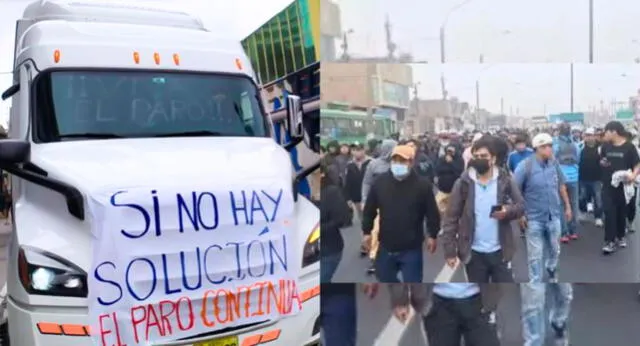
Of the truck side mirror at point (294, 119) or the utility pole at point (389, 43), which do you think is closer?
the utility pole at point (389, 43)

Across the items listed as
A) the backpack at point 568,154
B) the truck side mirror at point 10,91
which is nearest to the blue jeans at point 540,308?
the backpack at point 568,154

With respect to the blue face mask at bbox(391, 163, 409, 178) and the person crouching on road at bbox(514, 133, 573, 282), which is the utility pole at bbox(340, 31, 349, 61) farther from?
the person crouching on road at bbox(514, 133, 573, 282)

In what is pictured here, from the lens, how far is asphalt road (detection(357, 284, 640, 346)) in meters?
3.52

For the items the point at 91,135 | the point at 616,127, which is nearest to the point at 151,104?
the point at 91,135

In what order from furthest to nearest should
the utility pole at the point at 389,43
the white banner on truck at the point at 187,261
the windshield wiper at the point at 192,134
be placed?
1. the windshield wiper at the point at 192,134
2. the utility pole at the point at 389,43
3. the white banner on truck at the point at 187,261

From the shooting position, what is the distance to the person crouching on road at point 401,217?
3.55m

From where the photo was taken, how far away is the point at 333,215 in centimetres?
357

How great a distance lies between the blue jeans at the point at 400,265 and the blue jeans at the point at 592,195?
0.92 m

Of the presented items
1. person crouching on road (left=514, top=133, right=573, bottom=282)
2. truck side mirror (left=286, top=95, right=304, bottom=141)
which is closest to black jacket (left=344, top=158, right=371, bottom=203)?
person crouching on road (left=514, top=133, right=573, bottom=282)

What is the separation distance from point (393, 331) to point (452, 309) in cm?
35

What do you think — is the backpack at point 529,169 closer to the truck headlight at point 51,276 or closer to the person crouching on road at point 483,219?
the person crouching on road at point 483,219

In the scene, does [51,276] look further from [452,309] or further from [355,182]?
[452,309]

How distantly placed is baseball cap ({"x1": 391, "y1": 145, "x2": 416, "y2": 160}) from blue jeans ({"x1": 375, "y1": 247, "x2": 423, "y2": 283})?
1.67 ft

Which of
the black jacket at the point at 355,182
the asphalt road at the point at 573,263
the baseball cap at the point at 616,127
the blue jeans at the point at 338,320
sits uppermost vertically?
the baseball cap at the point at 616,127
